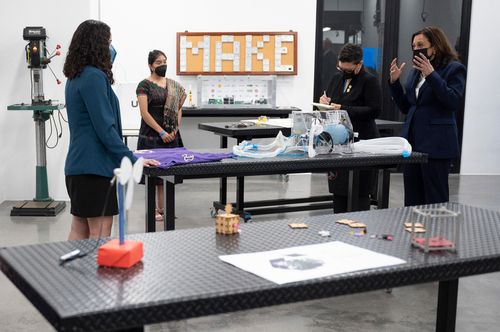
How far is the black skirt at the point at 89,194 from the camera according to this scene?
2979mm

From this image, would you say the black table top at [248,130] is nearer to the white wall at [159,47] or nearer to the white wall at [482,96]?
the white wall at [159,47]

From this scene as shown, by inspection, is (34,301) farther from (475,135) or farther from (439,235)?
(475,135)

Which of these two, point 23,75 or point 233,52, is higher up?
point 233,52

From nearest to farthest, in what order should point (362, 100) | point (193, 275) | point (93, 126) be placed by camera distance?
point (193, 275) → point (93, 126) → point (362, 100)

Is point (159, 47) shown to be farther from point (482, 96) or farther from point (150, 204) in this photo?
point (150, 204)

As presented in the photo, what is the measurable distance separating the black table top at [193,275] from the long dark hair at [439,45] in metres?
1.95

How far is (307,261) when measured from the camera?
5.77 ft

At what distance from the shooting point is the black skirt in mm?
2979

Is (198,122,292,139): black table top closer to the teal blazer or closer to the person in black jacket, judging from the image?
the person in black jacket

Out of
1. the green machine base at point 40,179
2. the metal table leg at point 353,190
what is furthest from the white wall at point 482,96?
the green machine base at point 40,179

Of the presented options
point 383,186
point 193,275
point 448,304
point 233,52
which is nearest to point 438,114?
point 383,186

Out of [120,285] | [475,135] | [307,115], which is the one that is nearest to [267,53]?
[475,135]

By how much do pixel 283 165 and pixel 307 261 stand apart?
1667mm

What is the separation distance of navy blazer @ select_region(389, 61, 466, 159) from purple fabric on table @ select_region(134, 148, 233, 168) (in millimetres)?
1232
